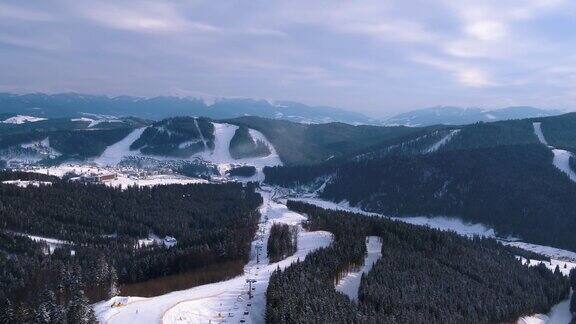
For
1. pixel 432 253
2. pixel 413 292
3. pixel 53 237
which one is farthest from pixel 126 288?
pixel 53 237

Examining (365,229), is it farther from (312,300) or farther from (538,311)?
(312,300)

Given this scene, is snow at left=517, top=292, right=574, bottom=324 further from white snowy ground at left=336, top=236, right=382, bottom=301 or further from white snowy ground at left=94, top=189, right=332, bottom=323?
white snowy ground at left=94, top=189, right=332, bottom=323

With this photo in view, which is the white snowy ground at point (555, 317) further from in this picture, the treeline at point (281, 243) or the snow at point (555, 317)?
the treeline at point (281, 243)

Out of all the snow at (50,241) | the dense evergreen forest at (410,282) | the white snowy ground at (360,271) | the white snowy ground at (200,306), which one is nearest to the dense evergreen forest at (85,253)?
the snow at (50,241)

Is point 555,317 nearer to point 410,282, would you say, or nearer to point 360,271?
point 410,282

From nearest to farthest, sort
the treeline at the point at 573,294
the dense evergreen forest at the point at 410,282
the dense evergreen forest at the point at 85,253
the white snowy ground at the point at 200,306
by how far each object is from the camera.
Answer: the white snowy ground at the point at 200,306, the dense evergreen forest at the point at 410,282, the dense evergreen forest at the point at 85,253, the treeline at the point at 573,294

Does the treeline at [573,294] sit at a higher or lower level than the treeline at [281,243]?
lower
